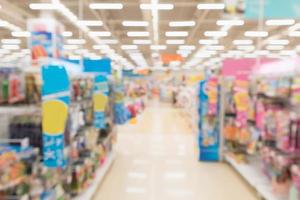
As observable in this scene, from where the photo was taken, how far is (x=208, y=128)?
6.32 m

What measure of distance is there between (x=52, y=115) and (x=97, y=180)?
7.19ft

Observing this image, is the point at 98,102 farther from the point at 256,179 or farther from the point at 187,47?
the point at 187,47

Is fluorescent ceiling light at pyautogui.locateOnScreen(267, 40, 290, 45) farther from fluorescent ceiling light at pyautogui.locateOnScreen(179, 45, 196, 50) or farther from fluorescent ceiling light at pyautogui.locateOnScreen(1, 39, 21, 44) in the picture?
fluorescent ceiling light at pyautogui.locateOnScreen(1, 39, 21, 44)

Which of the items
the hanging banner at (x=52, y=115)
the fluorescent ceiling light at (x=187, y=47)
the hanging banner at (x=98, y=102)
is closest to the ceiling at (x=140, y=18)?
the fluorescent ceiling light at (x=187, y=47)

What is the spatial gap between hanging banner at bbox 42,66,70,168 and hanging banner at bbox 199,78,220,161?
4.01m

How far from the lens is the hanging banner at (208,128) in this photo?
248 inches

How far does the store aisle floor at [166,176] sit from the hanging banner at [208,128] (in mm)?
237

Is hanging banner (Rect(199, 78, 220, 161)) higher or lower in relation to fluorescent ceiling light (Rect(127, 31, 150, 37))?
lower

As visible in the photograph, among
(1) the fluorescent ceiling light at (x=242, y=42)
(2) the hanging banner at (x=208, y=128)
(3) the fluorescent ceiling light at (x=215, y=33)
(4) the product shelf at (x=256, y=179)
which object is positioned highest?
(3) the fluorescent ceiling light at (x=215, y=33)

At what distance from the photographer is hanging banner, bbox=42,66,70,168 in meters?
2.60

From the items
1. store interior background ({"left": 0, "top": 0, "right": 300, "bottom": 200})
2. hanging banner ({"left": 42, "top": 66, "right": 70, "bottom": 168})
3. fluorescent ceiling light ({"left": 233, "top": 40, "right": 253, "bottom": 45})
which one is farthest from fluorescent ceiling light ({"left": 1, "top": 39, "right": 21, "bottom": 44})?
hanging banner ({"left": 42, "top": 66, "right": 70, "bottom": 168})

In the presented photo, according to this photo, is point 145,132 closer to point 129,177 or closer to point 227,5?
point 129,177

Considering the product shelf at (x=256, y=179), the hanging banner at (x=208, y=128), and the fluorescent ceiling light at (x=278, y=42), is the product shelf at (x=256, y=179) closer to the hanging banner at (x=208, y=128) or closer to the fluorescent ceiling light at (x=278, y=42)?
the hanging banner at (x=208, y=128)

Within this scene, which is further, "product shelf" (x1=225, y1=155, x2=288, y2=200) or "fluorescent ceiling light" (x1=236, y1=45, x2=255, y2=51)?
"fluorescent ceiling light" (x1=236, y1=45, x2=255, y2=51)
